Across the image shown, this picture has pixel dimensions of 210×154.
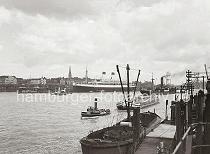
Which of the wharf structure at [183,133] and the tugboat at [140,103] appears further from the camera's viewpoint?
the tugboat at [140,103]

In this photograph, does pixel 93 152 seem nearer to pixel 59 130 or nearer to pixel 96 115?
pixel 59 130

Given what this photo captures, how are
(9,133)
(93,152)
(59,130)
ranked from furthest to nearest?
(59,130) → (9,133) → (93,152)

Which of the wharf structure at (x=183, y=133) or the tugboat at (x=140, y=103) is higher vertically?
the wharf structure at (x=183, y=133)

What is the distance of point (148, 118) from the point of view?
39281 millimetres

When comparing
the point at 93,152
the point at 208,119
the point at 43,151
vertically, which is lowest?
the point at 43,151

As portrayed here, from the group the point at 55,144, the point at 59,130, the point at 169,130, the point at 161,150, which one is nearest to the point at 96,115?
the point at 59,130

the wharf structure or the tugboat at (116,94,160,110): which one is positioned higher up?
the wharf structure

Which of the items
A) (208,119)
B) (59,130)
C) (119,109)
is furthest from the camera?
(119,109)

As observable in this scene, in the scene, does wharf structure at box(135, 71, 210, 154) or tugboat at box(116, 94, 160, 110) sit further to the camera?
tugboat at box(116, 94, 160, 110)

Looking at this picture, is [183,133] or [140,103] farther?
[140,103]

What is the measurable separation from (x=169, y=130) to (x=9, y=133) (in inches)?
→ 1186

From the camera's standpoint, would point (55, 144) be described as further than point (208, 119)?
Yes

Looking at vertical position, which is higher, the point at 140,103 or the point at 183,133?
the point at 183,133

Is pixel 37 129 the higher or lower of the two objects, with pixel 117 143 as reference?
lower
